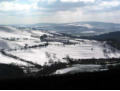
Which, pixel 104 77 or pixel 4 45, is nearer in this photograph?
pixel 104 77

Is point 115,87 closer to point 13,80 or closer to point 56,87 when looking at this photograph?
point 56,87

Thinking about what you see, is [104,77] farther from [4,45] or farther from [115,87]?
[4,45]

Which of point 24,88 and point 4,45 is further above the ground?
point 24,88

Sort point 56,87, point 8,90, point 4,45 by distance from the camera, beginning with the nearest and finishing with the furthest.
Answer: point 8,90
point 56,87
point 4,45

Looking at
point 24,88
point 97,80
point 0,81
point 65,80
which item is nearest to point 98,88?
point 97,80

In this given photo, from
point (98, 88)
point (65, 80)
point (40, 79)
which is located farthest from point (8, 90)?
point (98, 88)

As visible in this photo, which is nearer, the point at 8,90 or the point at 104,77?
the point at 8,90

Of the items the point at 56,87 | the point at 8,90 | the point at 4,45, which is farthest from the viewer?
the point at 4,45

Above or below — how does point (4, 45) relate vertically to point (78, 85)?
below
